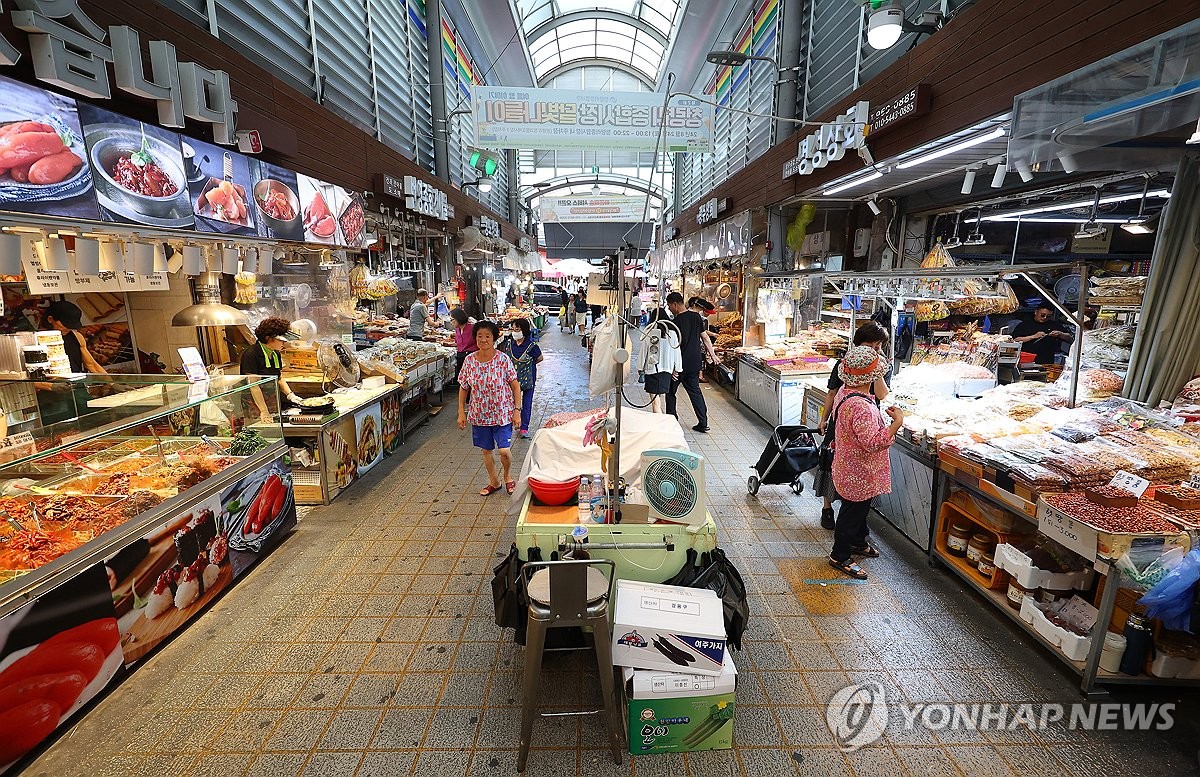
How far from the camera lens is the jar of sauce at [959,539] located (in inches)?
155

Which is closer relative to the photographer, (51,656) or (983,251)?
(51,656)

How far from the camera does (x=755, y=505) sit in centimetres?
538

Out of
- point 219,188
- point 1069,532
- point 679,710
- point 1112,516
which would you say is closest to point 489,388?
point 219,188

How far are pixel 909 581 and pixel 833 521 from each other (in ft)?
3.17

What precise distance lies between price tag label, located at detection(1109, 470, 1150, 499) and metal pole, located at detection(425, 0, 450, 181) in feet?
40.5

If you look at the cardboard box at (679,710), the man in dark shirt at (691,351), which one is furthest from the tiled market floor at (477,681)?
the man in dark shirt at (691,351)

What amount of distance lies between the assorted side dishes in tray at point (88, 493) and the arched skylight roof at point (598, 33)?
13247 millimetres

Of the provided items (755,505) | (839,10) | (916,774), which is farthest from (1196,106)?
(839,10)

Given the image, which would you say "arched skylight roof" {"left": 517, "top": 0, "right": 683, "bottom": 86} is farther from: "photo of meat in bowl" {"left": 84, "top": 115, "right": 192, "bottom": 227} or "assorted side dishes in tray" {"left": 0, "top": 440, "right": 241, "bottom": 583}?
"assorted side dishes in tray" {"left": 0, "top": 440, "right": 241, "bottom": 583}

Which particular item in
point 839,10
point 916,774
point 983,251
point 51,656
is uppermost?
point 839,10

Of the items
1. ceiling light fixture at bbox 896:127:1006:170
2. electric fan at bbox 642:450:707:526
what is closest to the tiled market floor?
electric fan at bbox 642:450:707:526

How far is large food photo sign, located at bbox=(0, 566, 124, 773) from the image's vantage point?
2.38 metres

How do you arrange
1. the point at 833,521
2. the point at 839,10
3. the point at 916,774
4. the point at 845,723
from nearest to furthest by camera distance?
the point at 916,774
the point at 845,723
the point at 833,521
the point at 839,10

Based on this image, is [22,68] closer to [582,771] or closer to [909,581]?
[582,771]
